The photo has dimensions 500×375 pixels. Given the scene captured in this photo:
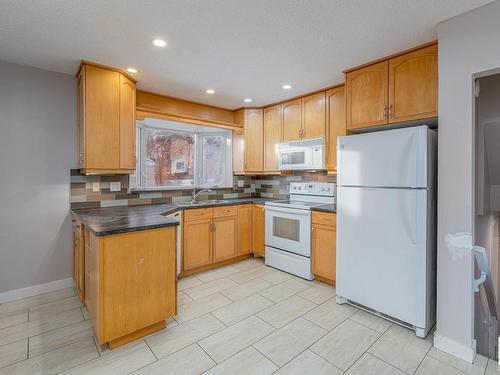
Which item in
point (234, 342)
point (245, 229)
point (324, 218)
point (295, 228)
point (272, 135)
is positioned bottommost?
point (234, 342)

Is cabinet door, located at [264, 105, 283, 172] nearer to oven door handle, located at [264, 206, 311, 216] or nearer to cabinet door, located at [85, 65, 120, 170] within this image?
oven door handle, located at [264, 206, 311, 216]

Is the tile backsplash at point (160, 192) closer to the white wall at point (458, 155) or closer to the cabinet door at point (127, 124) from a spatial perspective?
the cabinet door at point (127, 124)

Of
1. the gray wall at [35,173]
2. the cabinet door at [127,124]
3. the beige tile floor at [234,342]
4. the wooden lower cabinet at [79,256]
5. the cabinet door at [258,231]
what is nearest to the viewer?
the beige tile floor at [234,342]

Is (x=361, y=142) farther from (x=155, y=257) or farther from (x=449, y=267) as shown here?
(x=155, y=257)

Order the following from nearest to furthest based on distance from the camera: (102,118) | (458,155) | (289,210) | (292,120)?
(458,155) < (102,118) < (289,210) < (292,120)

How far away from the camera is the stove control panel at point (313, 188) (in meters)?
3.60

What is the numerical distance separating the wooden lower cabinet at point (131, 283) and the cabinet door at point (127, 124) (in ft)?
3.65

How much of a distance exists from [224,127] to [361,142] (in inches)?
88.4

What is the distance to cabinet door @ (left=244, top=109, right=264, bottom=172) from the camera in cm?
414

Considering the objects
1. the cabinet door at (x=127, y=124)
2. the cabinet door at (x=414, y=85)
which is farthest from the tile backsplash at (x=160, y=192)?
the cabinet door at (x=414, y=85)

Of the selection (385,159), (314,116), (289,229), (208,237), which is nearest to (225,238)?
(208,237)

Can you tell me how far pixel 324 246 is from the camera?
3.03m

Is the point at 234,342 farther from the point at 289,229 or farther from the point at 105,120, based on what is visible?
the point at 105,120

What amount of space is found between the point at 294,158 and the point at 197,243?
1.75 m
